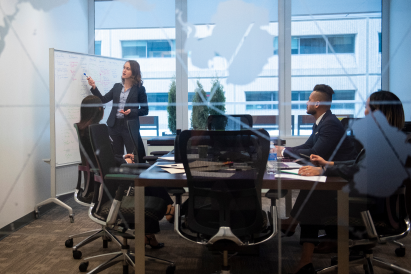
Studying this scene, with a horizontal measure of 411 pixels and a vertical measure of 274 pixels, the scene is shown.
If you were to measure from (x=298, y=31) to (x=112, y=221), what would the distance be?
5.57ft

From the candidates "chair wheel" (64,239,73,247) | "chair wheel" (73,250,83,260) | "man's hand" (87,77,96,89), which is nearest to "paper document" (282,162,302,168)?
"chair wheel" (73,250,83,260)

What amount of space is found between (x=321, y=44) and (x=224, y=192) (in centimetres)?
118

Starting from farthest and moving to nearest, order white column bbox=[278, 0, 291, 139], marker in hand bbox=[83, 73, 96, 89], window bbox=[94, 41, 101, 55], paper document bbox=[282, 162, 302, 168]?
marker in hand bbox=[83, 73, 96, 89], window bbox=[94, 41, 101, 55], white column bbox=[278, 0, 291, 139], paper document bbox=[282, 162, 302, 168]

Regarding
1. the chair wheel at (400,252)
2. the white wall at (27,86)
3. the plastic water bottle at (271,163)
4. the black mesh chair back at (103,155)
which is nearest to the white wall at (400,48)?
the plastic water bottle at (271,163)

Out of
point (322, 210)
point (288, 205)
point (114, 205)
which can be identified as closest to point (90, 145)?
point (114, 205)

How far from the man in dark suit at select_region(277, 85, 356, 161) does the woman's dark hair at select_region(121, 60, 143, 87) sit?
129cm

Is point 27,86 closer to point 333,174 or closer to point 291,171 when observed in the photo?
point 291,171

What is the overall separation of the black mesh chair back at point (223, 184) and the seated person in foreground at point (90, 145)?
356mm

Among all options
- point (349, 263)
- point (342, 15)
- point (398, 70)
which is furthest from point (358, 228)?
point (342, 15)

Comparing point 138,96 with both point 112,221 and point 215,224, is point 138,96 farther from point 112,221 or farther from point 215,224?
point 215,224

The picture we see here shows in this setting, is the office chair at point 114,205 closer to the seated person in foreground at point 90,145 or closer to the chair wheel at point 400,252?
the seated person in foreground at point 90,145

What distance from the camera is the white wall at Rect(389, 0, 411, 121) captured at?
183 centimetres

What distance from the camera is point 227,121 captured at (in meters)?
2.72

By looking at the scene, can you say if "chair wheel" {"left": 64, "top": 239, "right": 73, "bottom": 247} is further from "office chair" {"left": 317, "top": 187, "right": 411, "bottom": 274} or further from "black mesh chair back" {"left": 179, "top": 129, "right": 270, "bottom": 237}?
"office chair" {"left": 317, "top": 187, "right": 411, "bottom": 274}
